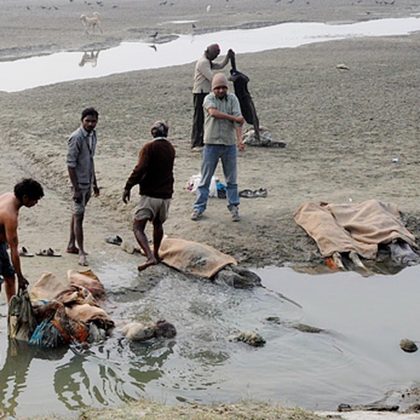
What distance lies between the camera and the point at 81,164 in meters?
9.05

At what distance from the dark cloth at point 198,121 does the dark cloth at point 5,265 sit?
6.13 meters

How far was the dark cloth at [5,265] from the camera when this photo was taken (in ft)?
24.2

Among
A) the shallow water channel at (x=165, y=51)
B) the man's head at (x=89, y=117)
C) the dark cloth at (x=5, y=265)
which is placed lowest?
the shallow water channel at (x=165, y=51)

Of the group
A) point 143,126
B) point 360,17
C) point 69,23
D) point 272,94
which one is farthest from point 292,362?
point 360,17

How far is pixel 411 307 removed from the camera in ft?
28.6

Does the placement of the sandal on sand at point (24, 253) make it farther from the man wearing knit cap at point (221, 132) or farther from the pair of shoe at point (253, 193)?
the pair of shoe at point (253, 193)

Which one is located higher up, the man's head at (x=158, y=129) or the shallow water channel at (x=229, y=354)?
the man's head at (x=158, y=129)

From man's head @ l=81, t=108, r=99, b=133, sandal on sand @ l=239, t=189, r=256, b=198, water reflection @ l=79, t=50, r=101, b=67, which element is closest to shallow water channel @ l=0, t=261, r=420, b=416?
man's head @ l=81, t=108, r=99, b=133

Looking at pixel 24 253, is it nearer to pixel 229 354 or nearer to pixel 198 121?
pixel 229 354

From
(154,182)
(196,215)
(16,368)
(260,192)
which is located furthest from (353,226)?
(16,368)

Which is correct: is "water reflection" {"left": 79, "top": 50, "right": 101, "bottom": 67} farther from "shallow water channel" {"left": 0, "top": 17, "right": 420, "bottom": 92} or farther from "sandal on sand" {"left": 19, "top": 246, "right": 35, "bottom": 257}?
"sandal on sand" {"left": 19, "top": 246, "right": 35, "bottom": 257}

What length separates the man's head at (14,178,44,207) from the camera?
6.96 m

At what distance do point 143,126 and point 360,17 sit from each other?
34.8 metres

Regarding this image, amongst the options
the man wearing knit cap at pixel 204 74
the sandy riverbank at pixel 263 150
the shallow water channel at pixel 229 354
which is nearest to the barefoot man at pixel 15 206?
the shallow water channel at pixel 229 354
